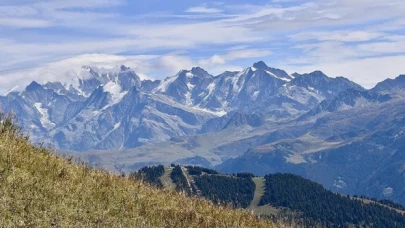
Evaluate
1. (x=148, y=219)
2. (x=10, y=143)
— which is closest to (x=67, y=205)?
(x=148, y=219)

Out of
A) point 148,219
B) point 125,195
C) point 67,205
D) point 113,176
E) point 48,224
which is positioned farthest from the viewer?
A: point 113,176

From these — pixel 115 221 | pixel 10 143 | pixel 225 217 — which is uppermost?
pixel 10 143

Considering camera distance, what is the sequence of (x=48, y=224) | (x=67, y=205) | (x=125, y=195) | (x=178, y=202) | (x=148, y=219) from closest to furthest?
(x=48, y=224), (x=67, y=205), (x=148, y=219), (x=125, y=195), (x=178, y=202)

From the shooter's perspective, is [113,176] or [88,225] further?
[113,176]

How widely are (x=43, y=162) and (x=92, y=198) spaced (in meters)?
2.09

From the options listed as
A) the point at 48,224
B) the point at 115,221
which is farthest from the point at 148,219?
the point at 48,224

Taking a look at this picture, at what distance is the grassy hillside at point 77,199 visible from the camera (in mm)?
11055

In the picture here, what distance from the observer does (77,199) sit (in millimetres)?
12430

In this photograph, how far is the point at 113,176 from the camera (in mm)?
16281

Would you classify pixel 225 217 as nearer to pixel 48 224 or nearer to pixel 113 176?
pixel 113 176

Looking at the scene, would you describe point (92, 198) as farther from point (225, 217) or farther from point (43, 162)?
point (225, 217)

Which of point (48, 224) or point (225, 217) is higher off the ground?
point (48, 224)

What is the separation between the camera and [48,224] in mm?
10547

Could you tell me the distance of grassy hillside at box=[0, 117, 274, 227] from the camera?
36.3 ft
